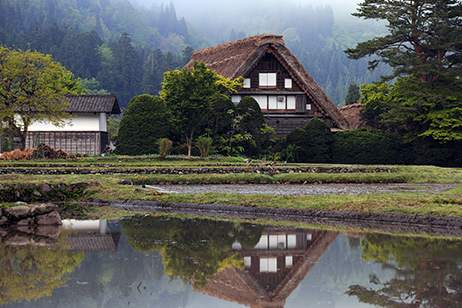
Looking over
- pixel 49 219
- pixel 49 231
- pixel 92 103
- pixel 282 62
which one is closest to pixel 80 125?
pixel 92 103

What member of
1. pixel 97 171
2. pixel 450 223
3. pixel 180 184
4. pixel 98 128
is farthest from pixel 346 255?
pixel 98 128

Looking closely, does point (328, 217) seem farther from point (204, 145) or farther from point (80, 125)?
point (80, 125)

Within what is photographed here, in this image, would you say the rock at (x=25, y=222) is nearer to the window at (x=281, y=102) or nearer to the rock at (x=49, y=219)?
the rock at (x=49, y=219)

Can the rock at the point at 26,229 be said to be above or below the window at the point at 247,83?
below

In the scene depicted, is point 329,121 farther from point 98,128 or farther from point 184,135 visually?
point 98,128

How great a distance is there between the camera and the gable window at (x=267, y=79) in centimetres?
4488

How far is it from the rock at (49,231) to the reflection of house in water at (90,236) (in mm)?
187

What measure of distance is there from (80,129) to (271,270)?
3736 centimetres

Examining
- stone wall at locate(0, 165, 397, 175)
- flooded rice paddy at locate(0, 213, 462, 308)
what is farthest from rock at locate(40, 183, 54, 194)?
stone wall at locate(0, 165, 397, 175)

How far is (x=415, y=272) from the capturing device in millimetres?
6676

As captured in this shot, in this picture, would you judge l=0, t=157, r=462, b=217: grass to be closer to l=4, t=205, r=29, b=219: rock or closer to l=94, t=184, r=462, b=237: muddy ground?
l=94, t=184, r=462, b=237: muddy ground

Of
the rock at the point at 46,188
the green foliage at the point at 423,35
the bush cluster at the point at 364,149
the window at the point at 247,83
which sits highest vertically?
the green foliage at the point at 423,35

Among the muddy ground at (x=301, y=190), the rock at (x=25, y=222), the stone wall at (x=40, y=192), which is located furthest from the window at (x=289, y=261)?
the stone wall at (x=40, y=192)

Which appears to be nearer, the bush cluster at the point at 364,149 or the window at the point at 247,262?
the window at the point at 247,262
